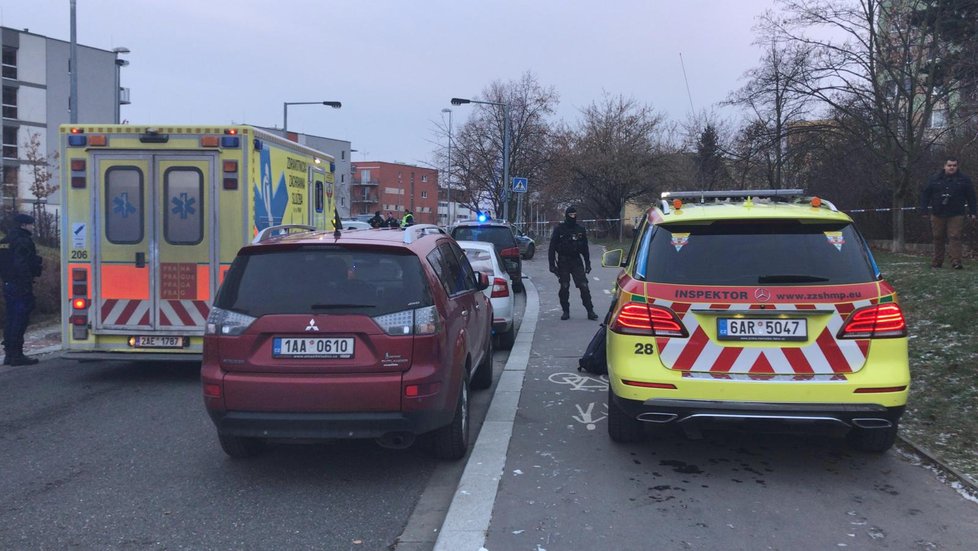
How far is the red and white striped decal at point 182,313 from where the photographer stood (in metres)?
8.66

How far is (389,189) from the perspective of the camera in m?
114

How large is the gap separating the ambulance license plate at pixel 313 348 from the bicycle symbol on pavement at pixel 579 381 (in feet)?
11.9

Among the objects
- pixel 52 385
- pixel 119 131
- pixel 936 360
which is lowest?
pixel 52 385

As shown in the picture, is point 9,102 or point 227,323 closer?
point 227,323

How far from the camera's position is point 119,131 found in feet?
28.4

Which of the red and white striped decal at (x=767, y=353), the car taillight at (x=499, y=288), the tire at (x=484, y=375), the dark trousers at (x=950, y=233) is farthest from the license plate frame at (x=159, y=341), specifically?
the dark trousers at (x=950, y=233)

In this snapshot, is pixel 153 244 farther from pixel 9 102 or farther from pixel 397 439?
pixel 9 102

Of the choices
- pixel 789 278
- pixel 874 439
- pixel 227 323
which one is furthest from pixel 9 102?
pixel 874 439

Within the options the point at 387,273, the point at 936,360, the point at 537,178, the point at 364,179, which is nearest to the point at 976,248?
the point at 936,360

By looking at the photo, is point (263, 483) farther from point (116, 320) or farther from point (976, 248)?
point (976, 248)

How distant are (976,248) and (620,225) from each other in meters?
31.8

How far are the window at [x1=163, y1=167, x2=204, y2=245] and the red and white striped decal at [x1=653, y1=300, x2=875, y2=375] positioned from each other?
5.55m

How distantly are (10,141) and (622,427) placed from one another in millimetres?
55670

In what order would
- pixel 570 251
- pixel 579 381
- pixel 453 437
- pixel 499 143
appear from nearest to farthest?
pixel 453 437 → pixel 579 381 → pixel 570 251 → pixel 499 143
